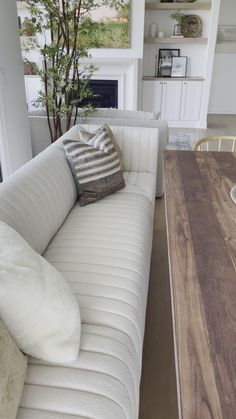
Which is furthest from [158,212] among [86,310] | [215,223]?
[86,310]

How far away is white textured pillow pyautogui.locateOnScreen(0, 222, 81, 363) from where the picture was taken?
2.96 feet

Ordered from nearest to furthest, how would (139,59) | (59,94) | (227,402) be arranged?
(227,402), (59,94), (139,59)

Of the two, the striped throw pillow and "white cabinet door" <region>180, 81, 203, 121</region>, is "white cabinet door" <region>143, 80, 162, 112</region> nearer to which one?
"white cabinet door" <region>180, 81, 203, 121</region>

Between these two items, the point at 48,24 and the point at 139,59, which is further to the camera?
the point at 139,59

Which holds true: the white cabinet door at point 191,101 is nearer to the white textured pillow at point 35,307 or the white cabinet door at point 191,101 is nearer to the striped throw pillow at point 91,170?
the striped throw pillow at point 91,170

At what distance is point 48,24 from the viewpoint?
121 inches

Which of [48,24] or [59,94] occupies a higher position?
[48,24]

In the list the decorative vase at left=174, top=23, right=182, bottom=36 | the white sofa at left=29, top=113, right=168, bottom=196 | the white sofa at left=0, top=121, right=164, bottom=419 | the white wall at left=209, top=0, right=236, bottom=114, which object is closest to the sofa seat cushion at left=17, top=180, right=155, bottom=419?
the white sofa at left=0, top=121, right=164, bottom=419

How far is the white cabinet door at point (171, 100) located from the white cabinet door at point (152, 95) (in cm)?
9

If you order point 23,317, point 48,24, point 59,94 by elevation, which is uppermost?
point 48,24

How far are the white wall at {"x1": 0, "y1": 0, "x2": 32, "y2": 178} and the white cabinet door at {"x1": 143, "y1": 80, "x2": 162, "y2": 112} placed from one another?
3.44 metres

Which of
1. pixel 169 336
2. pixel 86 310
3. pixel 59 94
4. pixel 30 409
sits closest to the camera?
pixel 30 409

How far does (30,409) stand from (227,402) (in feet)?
1.65

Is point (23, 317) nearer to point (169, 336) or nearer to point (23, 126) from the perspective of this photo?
point (169, 336)
